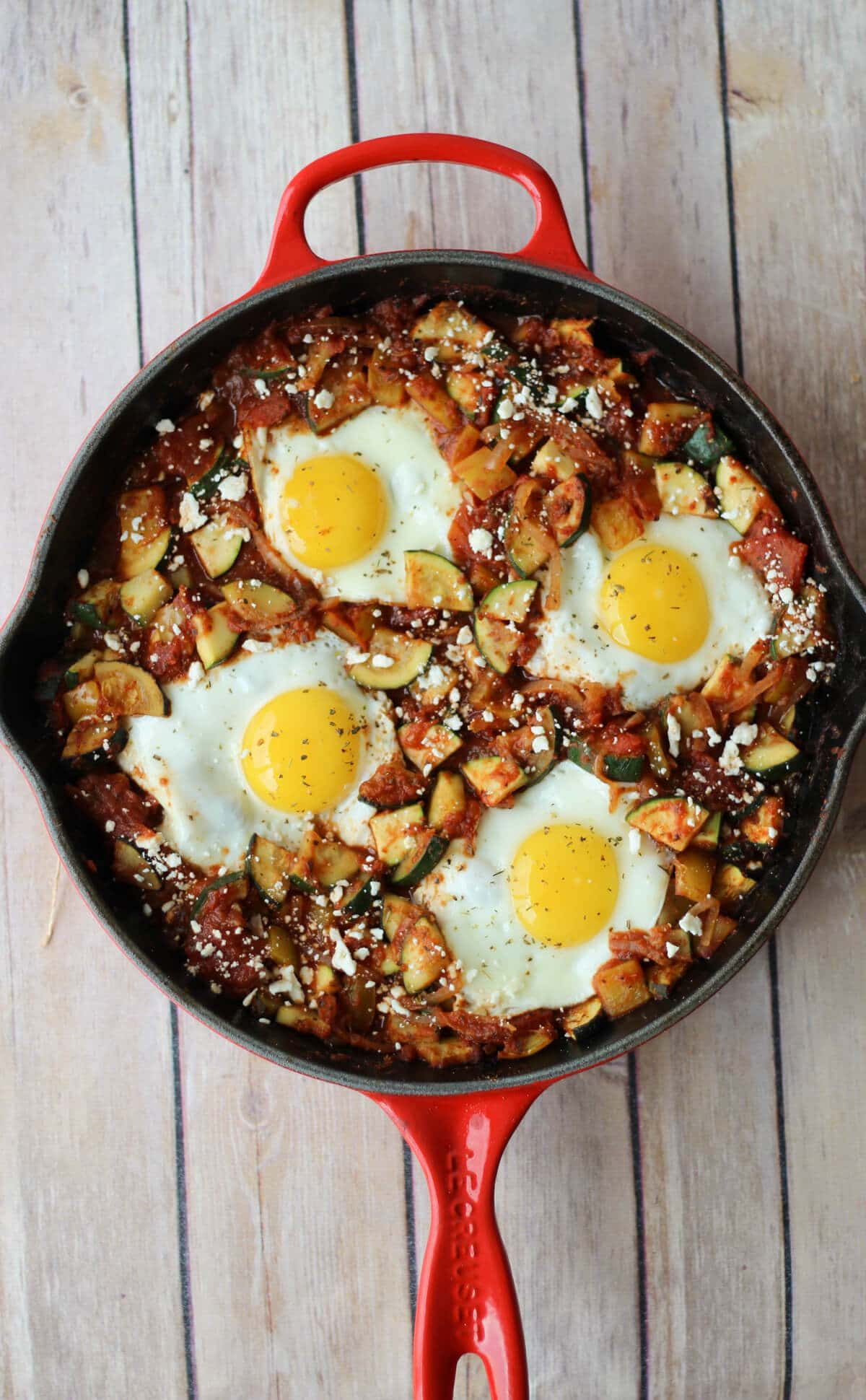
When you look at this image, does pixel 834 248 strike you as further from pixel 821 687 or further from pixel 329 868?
pixel 329 868

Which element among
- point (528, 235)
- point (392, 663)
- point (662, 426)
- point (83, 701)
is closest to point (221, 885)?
point (83, 701)

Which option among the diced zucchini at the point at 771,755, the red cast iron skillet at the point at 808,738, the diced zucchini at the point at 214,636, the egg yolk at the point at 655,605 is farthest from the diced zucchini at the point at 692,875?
the diced zucchini at the point at 214,636

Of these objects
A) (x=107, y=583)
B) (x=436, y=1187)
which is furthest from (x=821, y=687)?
(x=107, y=583)

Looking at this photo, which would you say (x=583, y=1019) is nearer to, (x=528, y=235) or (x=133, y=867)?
(x=133, y=867)

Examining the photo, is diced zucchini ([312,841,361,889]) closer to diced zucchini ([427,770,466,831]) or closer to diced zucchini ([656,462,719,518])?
diced zucchini ([427,770,466,831])

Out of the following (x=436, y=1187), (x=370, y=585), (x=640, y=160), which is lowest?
(x=436, y=1187)

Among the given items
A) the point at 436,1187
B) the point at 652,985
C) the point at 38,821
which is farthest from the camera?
the point at 38,821

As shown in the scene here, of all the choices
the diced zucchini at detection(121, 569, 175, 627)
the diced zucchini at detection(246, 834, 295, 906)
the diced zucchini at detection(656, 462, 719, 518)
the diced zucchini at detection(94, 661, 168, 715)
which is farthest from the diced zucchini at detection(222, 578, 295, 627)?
the diced zucchini at detection(656, 462, 719, 518)
